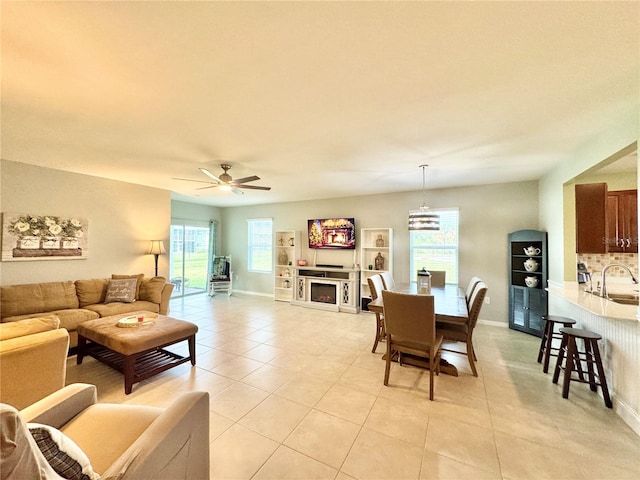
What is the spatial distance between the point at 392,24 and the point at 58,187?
520cm

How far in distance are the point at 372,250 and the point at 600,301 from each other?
360cm

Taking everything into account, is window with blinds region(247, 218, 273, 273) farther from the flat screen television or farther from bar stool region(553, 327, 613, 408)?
bar stool region(553, 327, 613, 408)

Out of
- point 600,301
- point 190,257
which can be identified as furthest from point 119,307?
point 600,301

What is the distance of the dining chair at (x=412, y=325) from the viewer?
2.40 metres

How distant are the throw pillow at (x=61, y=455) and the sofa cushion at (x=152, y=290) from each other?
145 inches

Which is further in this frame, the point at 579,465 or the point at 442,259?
the point at 442,259

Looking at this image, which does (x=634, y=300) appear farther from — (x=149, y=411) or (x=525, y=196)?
(x=149, y=411)

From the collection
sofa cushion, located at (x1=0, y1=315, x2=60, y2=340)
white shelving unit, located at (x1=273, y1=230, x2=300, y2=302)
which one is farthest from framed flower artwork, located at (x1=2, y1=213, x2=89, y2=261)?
white shelving unit, located at (x1=273, y1=230, x2=300, y2=302)

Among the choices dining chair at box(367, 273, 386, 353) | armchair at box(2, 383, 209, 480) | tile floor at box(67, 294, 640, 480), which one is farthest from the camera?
dining chair at box(367, 273, 386, 353)

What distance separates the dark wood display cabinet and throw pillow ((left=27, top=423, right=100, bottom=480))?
513 centimetres

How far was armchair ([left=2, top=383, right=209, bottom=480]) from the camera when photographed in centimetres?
98

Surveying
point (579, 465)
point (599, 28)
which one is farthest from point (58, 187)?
point (579, 465)

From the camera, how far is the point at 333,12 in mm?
1238

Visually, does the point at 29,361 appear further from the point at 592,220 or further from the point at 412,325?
the point at 592,220
